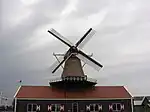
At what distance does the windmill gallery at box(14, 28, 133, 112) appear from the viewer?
41.7 meters

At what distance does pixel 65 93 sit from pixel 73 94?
1283 mm

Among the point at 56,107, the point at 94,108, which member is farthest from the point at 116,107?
the point at 56,107

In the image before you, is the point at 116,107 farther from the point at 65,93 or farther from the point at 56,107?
the point at 56,107

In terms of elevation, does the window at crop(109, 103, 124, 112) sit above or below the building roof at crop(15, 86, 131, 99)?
below

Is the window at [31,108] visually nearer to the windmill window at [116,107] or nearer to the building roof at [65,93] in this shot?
the building roof at [65,93]

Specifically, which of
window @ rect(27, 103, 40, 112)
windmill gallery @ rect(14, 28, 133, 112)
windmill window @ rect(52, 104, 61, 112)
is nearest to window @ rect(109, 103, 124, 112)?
windmill gallery @ rect(14, 28, 133, 112)

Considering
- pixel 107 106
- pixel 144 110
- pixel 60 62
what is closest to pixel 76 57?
pixel 60 62

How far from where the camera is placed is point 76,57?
4547 centimetres

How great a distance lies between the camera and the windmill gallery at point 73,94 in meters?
41.7

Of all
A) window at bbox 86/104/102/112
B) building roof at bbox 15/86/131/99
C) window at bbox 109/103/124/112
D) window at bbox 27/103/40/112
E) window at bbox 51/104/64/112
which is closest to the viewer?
window at bbox 27/103/40/112

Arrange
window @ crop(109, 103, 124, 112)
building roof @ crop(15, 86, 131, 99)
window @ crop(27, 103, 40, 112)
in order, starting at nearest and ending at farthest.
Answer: window @ crop(27, 103, 40, 112) < building roof @ crop(15, 86, 131, 99) < window @ crop(109, 103, 124, 112)

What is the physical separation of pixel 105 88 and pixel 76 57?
7.29m

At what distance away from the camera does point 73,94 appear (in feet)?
142

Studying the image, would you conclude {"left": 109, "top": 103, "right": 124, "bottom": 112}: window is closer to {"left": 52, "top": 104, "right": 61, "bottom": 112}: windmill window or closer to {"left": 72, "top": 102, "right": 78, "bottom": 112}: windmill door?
{"left": 72, "top": 102, "right": 78, "bottom": 112}: windmill door
